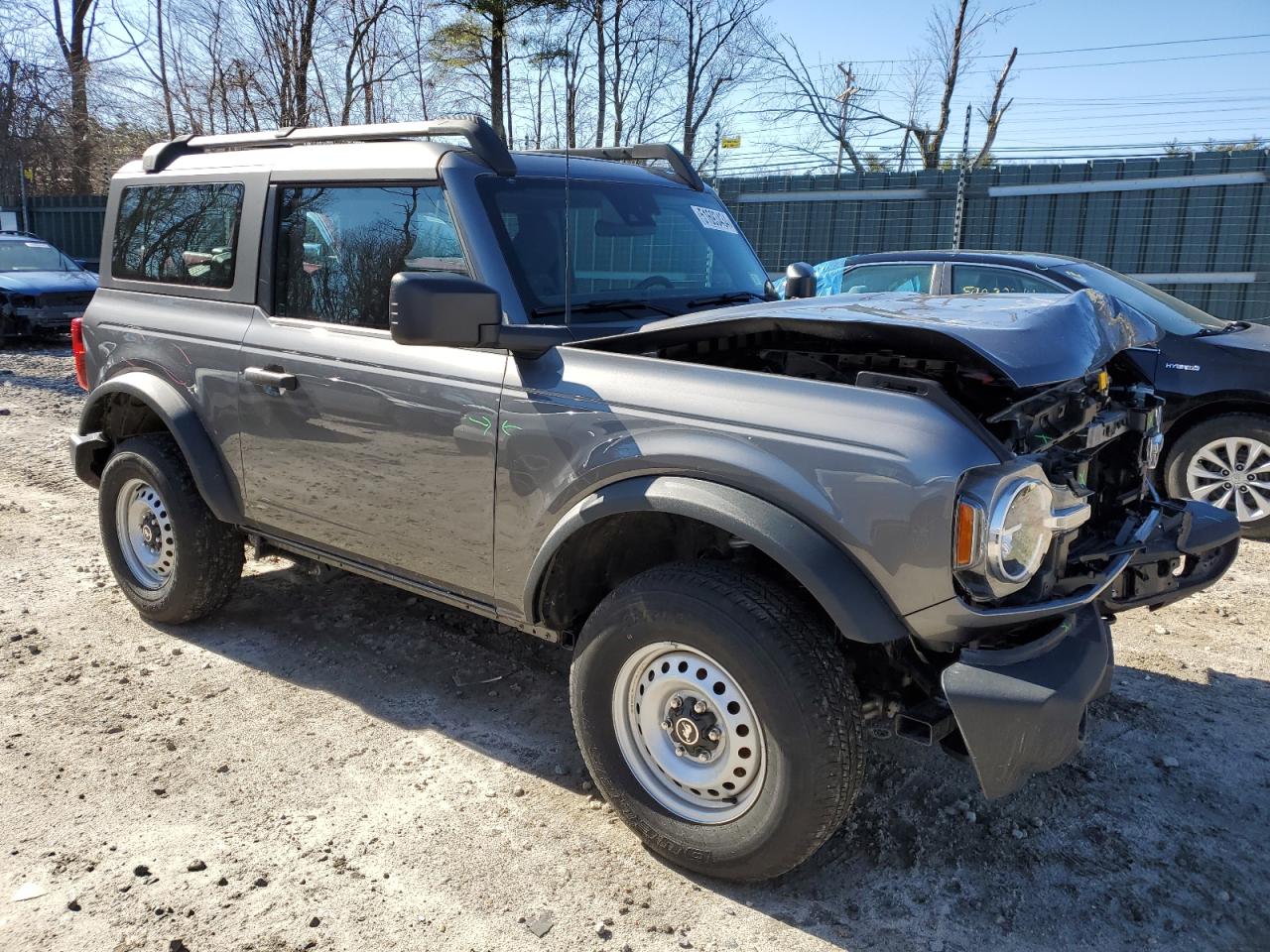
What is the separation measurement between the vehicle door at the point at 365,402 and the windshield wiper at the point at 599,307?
24cm

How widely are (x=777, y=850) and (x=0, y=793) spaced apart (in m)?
2.60

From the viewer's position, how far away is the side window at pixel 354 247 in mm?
3525

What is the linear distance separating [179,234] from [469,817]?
2.96 meters

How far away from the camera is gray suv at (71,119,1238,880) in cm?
249

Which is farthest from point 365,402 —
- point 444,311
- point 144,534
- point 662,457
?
point 144,534

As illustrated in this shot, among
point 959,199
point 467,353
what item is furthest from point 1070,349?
point 959,199

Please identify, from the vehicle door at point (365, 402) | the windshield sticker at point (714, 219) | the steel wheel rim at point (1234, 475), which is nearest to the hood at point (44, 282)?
the vehicle door at point (365, 402)

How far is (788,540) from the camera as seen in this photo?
2.55 meters

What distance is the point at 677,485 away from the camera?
276 centimetres

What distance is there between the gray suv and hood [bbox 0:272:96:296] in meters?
11.8

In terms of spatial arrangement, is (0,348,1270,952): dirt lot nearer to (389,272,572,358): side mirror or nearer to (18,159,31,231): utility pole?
(389,272,572,358): side mirror

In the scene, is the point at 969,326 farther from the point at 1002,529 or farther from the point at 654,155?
the point at 654,155

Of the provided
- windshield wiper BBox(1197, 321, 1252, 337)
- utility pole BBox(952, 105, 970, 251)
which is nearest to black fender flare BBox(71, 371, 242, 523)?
windshield wiper BBox(1197, 321, 1252, 337)

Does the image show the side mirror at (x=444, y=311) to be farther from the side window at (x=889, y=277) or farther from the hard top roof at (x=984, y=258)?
the hard top roof at (x=984, y=258)
